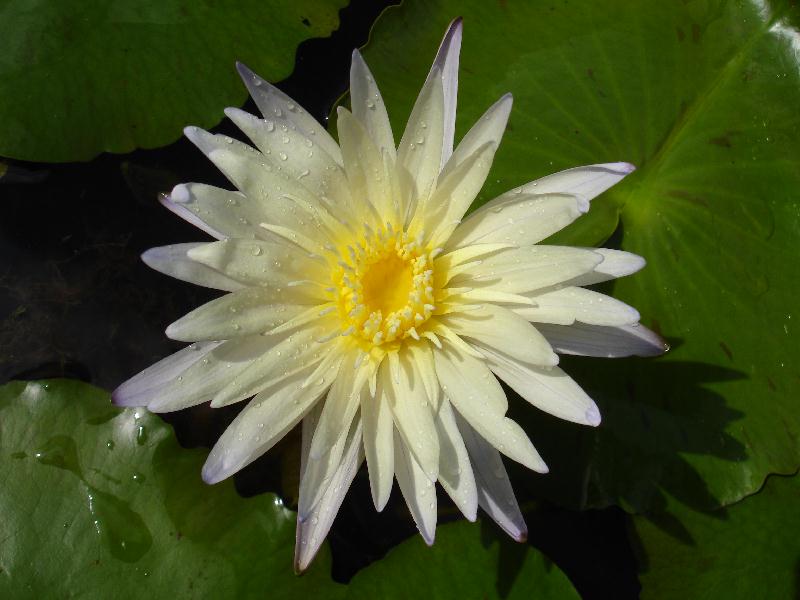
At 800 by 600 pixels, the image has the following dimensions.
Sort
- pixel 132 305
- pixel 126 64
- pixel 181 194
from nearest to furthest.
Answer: pixel 181 194 < pixel 126 64 < pixel 132 305

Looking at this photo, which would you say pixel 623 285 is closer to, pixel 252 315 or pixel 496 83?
pixel 496 83

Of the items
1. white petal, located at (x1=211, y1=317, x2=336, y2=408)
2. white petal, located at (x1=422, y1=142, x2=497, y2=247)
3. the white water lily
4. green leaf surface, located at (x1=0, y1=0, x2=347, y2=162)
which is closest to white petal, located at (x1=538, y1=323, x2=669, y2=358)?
the white water lily

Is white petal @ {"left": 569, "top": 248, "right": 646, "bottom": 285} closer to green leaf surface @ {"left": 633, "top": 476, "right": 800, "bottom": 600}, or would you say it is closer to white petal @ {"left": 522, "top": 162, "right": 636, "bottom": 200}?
white petal @ {"left": 522, "top": 162, "right": 636, "bottom": 200}

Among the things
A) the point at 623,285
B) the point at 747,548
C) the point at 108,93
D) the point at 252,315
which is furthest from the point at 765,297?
the point at 108,93

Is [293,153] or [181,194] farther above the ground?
[293,153]

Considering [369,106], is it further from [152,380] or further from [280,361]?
[152,380]

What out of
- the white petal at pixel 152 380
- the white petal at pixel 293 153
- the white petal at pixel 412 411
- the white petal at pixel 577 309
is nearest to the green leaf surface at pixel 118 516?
the white petal at pixel 152 380

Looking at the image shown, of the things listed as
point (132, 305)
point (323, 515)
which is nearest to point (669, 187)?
point (323, 515)
